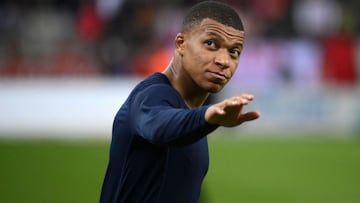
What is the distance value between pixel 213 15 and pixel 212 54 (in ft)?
0.64

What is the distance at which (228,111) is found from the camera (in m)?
3.42

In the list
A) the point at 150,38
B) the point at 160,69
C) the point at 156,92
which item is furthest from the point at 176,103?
the point at 150,38

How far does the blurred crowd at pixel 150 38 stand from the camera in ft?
57.5

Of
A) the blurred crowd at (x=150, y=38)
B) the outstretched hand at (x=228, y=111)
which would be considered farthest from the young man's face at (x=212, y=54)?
the blurred crowd at (x=150, y=38)

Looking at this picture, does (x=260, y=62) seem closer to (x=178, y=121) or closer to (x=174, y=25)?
(x=174, y=25)

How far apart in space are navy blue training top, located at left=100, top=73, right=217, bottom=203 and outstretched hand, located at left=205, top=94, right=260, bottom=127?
30 cm

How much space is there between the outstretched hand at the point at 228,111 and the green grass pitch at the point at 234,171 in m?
4.32

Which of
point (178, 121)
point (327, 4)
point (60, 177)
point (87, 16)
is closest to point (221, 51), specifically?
point (178, 121)

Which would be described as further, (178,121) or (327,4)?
(327,4)

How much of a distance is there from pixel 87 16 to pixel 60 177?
729 cm

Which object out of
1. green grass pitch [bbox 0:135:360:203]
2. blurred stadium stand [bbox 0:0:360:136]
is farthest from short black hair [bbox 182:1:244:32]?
blurred stadium stand [bbox 0:0:360:136]

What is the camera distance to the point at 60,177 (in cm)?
1188

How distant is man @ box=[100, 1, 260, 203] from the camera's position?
395cm

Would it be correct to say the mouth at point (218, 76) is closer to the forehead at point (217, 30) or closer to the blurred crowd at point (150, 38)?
the forehead at point (217, 30)
